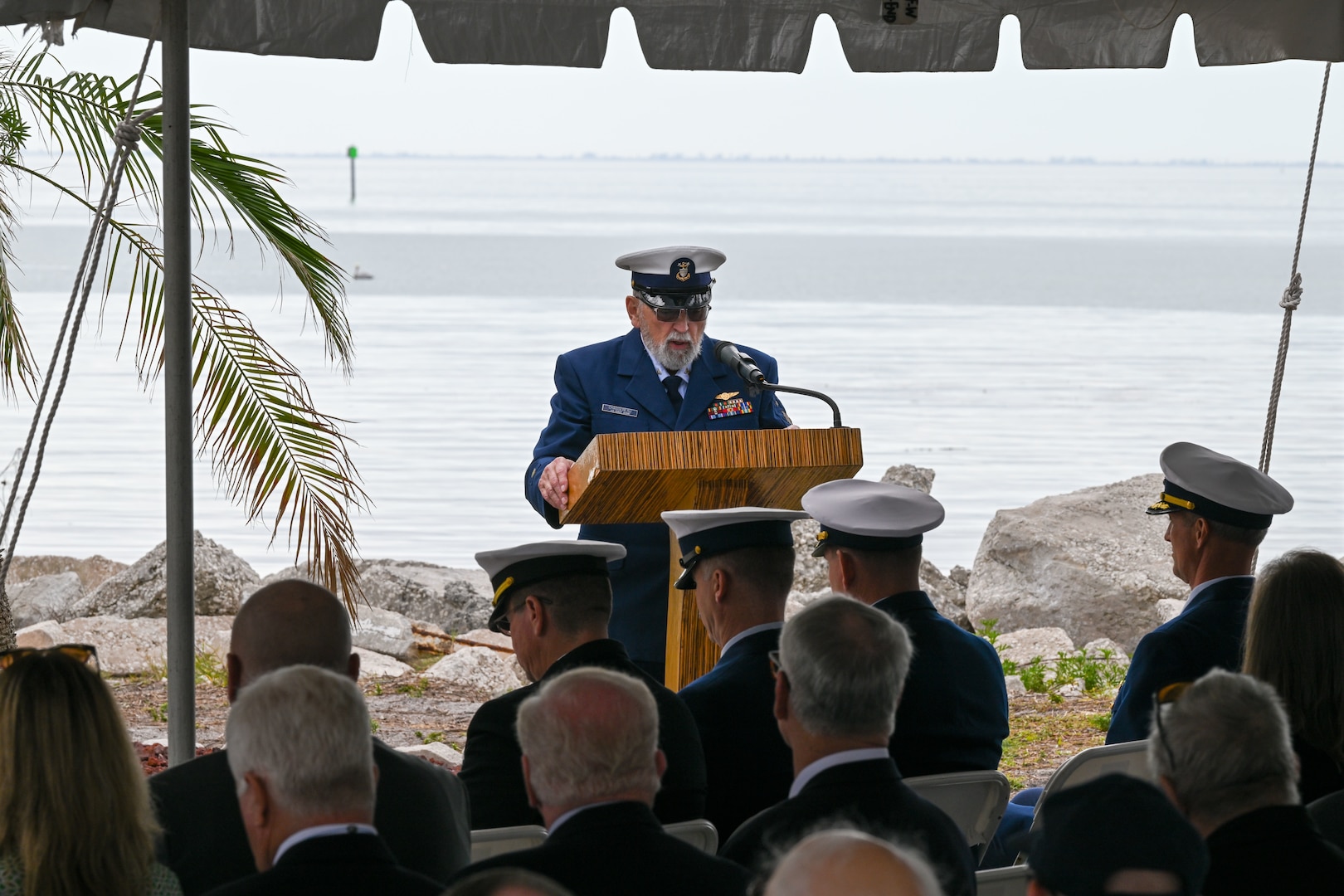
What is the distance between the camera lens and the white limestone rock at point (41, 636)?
847 centimetres

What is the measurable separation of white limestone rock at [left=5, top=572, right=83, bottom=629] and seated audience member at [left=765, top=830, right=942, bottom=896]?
29.9 feet

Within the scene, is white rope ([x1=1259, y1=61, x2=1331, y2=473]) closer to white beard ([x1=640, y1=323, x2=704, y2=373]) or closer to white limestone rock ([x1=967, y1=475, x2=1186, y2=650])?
white beard ([x1=640, y1=323, x2=704, y2=373])

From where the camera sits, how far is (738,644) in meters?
3.77

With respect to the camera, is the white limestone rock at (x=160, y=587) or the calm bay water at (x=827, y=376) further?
the calm bay water at (x=827, y=376)

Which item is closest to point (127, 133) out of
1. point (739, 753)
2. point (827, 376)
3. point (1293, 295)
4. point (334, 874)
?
point (739, 753)

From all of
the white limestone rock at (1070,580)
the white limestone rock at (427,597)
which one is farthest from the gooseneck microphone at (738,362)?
the white limestone rock at (427,597)

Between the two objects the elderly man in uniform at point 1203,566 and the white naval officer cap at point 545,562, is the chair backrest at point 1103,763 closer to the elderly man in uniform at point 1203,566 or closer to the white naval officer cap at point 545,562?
the elderly man in uniform at point 1203,566

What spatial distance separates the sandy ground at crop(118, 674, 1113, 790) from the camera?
7.21 metres

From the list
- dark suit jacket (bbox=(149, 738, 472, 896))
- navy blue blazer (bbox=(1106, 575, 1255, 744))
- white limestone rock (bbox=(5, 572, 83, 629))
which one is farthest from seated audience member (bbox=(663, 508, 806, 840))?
white limestone rock (bbox=(5, 572, 83, 629))

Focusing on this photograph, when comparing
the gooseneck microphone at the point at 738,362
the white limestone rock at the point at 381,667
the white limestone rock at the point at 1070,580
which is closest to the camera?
the gooseneck microphone at the point at 738,362

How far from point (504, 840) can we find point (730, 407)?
238 centimetres

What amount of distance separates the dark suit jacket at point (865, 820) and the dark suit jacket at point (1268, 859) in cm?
42

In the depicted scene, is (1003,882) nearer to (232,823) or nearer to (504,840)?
(504,840)

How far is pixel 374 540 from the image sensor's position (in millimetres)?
13367
